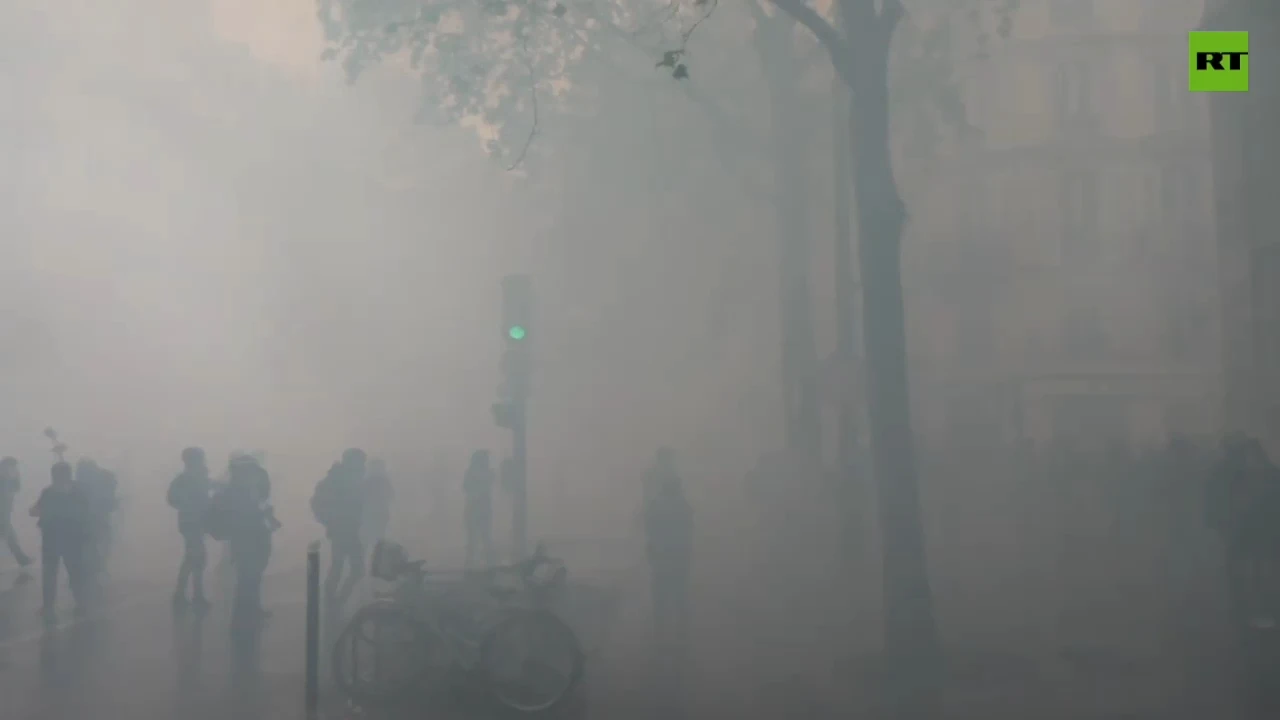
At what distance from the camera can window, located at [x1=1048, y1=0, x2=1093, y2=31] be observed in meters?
8.55

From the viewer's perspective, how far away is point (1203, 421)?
28.0ft

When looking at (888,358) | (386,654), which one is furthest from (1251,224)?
(386,654)

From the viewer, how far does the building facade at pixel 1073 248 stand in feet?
29.8

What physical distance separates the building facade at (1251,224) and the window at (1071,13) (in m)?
0.96

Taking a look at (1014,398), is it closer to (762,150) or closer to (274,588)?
(762,150)

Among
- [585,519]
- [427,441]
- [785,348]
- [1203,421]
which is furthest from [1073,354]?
[427,441]

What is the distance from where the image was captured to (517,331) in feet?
24.8

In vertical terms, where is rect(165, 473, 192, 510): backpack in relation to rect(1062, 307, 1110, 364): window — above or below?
below

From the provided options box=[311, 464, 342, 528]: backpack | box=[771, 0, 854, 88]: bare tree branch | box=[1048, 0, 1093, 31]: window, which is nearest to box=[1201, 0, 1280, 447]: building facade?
box=[1048, 0, 1093, 31]: window

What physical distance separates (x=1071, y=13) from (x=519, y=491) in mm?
6689

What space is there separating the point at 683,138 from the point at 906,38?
2972 mm

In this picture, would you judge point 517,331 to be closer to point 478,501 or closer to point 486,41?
point 478,501

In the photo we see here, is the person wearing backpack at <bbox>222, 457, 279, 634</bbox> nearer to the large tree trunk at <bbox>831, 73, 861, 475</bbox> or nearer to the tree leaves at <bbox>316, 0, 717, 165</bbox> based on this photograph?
the tree leaves at <bbox>316, 0, 717, 165</bbox>

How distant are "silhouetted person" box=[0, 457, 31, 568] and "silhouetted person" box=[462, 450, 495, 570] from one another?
4.20 metres
